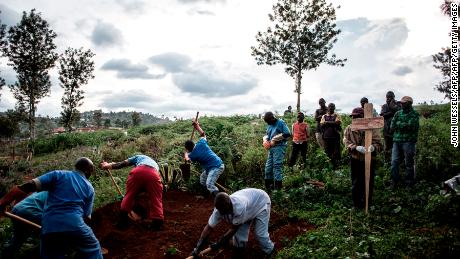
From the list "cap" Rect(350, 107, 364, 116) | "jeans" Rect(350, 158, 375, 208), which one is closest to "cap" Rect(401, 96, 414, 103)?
"cap" Rect(350, 107, 364, 116)

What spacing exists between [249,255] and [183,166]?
462 centimetres

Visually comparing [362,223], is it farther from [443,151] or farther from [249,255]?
[443,151]

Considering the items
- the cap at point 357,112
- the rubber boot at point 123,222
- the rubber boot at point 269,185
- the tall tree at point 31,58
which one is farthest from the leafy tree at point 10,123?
the cap at point 357,112

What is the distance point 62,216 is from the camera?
14.5ft

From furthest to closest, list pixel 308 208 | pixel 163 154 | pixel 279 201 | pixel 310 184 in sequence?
1. pixel 163 154
2. pixel 310 184
3. pixel 279 201
4. pixel 308 208

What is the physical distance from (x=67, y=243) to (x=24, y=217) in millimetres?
1280

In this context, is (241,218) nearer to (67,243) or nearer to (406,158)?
(67,243)

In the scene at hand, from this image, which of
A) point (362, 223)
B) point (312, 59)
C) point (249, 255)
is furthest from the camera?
point (312, 59)

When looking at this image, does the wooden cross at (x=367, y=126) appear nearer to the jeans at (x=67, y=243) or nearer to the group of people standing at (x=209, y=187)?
the group of people standing at (x=209, y=187)

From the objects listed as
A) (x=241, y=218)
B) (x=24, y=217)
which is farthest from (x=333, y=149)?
(x=24, y=217)

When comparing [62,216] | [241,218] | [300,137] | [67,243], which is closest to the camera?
[62,216]

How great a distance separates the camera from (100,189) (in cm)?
991

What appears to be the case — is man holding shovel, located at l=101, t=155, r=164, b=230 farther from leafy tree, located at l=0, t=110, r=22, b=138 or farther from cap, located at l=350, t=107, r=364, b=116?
leafy tree, located at l=0, t=110, r=22, b=138

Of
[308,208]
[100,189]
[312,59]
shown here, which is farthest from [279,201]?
[312,59]
